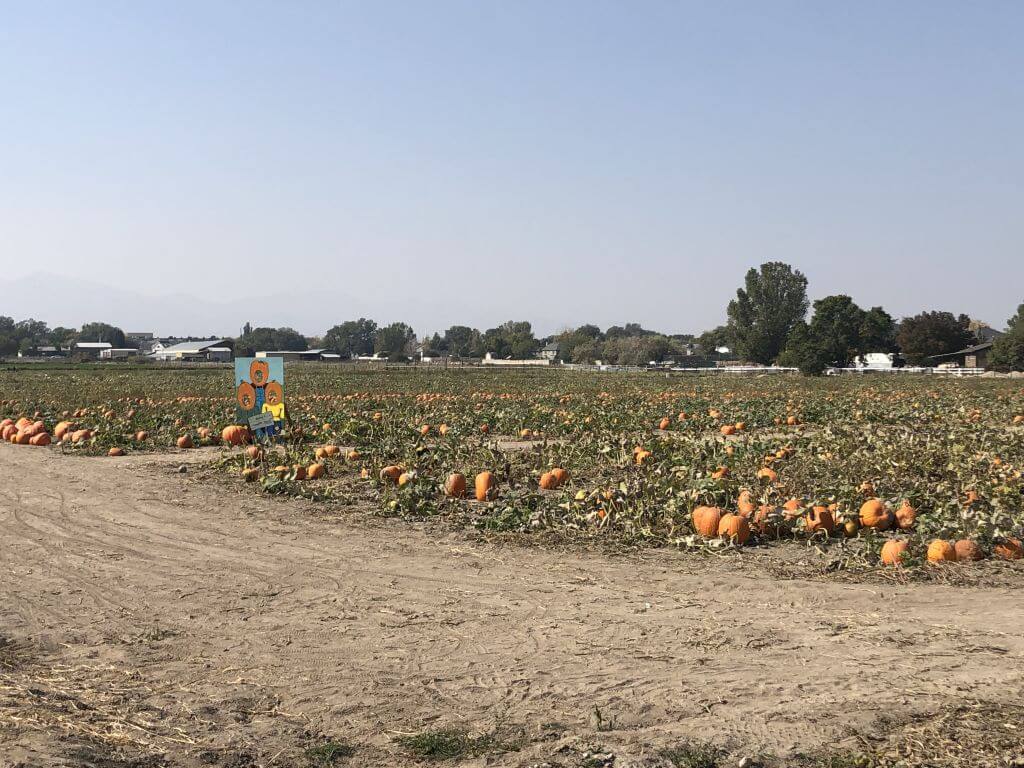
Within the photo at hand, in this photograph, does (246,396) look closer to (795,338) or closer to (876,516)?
(876,516)

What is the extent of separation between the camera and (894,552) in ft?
26.6

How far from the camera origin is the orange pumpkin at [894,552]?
8.04 meters

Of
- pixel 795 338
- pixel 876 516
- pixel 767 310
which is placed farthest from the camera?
pixel 767 310

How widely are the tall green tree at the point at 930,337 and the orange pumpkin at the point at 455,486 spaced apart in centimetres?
9929

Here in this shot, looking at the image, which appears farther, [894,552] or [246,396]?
[246,396]

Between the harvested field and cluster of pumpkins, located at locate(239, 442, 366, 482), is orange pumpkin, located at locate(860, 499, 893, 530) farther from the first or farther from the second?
cluster of pumpkins, located at locate(239, 442, 366, 482)

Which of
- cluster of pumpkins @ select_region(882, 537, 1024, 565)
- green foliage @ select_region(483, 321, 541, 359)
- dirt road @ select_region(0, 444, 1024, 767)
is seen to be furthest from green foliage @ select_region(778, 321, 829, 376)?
green foliage @ select_region(483, 321, 541, 359)

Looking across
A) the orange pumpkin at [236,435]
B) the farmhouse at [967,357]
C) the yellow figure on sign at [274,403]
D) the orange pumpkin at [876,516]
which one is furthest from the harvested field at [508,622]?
the farmhouse at [967,357]

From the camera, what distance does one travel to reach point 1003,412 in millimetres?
24438

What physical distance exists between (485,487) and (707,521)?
10.8 ft

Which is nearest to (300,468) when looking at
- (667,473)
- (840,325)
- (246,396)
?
(246,396)

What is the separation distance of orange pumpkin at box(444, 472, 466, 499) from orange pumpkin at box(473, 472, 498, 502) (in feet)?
0.62

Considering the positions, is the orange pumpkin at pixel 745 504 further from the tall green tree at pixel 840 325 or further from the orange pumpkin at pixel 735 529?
the tall green tree at pixel 840 325

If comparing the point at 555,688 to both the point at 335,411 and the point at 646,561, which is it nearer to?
the point at 646,561
